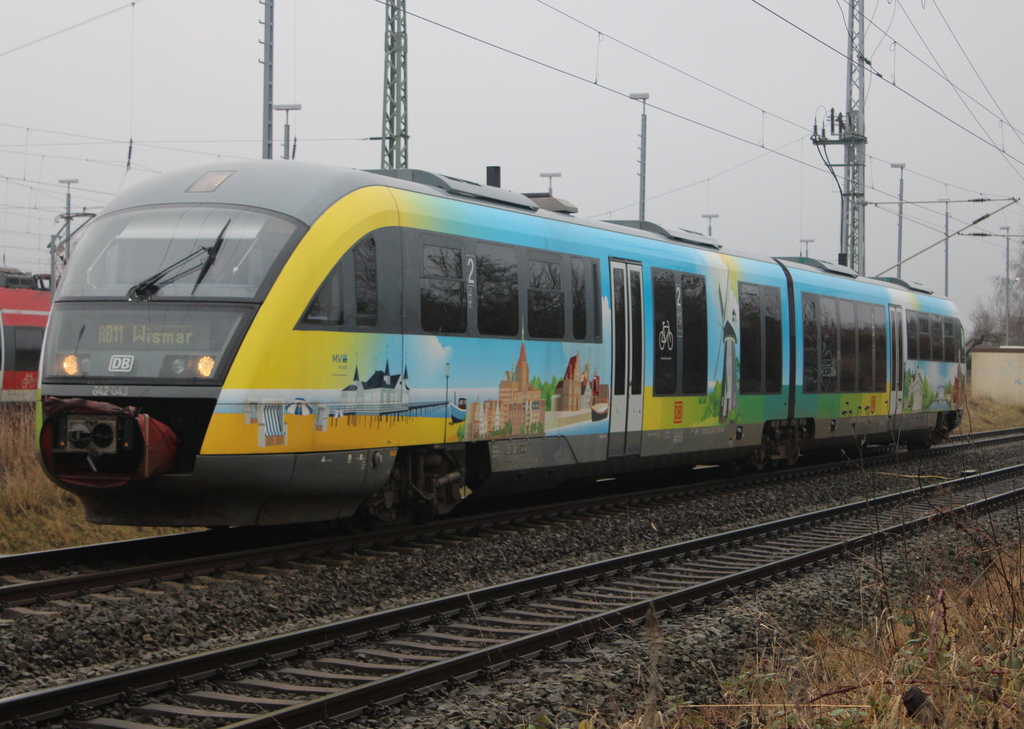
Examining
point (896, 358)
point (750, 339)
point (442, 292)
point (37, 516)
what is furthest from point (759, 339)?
point (37, 516)

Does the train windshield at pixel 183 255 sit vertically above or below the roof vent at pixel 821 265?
below

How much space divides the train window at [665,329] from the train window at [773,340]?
9.29 ft

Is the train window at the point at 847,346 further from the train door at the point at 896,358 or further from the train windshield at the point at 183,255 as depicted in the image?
the train windshield at the point at 183,255

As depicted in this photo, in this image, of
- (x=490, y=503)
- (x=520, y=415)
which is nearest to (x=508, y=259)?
(x=520, y=415)

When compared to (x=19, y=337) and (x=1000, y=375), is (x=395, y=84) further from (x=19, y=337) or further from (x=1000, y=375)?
(x=1000, y=375)

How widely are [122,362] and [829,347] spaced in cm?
1272

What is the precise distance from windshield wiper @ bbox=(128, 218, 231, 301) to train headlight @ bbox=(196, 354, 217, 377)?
667mm

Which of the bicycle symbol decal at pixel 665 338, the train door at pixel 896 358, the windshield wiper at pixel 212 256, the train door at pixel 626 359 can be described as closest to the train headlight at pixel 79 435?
the windshield wiper at pixel 212 256

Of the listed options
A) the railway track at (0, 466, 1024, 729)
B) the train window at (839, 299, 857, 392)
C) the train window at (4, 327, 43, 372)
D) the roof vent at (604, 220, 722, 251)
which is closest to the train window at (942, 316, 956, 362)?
the train window at (839, 299, 857, 392)

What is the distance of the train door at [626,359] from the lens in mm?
12812

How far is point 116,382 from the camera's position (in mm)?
8500

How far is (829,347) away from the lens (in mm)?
18312

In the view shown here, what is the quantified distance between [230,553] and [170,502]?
800 mm

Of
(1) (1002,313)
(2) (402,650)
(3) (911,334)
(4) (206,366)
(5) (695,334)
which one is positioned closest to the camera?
(2) (402,650)
